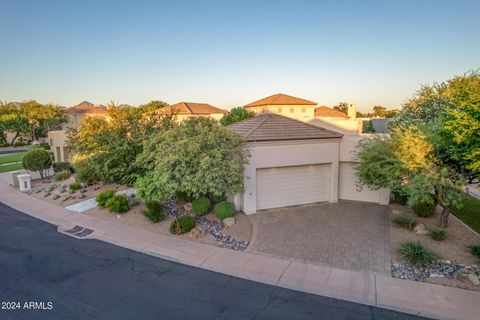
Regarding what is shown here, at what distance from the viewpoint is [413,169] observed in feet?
33.6

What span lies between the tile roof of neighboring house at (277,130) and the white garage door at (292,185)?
161cm

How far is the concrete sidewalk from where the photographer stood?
704cm

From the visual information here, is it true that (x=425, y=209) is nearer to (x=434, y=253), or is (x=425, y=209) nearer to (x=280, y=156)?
(x=434, y=253)

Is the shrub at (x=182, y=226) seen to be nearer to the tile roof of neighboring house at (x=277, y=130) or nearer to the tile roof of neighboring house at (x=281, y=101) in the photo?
the tile roof of neighboring house at (x=277, y=130)

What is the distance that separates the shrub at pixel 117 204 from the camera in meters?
13.8

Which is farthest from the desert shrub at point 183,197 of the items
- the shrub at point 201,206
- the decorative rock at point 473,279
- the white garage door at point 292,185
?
the decorative rock at point 473,279

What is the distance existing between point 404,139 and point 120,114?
1479cm

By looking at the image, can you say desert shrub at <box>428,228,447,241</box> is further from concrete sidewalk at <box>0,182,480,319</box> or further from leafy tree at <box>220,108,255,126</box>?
leafy tree at <box>220,108,255,126</box>

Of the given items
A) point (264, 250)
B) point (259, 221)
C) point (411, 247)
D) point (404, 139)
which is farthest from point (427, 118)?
point (264, 250)

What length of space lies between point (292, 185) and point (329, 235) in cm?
394

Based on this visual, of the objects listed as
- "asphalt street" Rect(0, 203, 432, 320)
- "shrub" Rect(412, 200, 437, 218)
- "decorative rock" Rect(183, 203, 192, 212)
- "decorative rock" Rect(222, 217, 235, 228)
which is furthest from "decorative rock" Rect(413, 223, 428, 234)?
"decorative rock" Rect(183, 203, 192, 212)

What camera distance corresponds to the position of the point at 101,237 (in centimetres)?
1156

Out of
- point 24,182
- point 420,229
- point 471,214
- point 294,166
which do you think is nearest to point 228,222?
point 294,166

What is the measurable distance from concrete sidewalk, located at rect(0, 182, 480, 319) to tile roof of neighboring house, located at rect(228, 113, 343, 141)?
5.77 m
